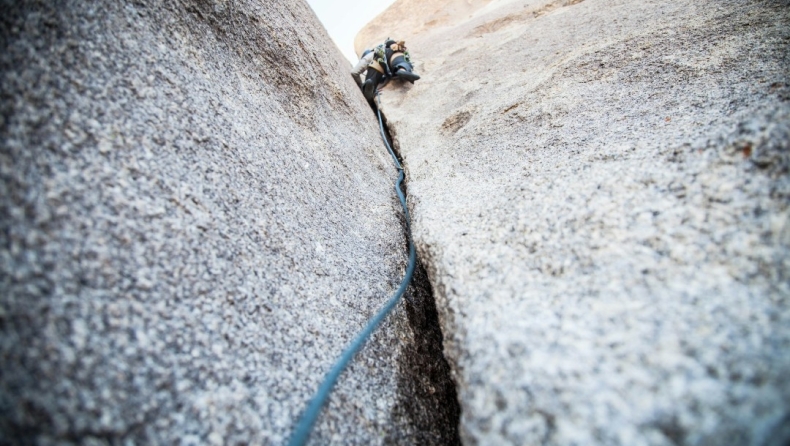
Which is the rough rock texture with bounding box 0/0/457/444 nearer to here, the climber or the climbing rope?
the climbing rope

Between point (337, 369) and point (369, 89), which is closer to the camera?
point (337, 369)

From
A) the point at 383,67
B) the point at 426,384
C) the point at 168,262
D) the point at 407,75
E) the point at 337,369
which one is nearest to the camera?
the point at 168,262

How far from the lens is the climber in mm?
4824

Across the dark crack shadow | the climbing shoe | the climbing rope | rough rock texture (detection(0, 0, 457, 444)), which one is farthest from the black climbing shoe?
the dark crack shadow

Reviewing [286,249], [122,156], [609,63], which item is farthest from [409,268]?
[609,63]

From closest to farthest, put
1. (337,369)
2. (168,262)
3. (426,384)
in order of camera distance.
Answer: (168,262)
(337,369)
(426,384)

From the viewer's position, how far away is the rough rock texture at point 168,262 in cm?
81

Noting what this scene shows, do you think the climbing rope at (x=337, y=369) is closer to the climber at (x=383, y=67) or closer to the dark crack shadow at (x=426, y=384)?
the dark crack shadow at (x=426, y=384)

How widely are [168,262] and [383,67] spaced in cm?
500

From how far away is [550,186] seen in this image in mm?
1520

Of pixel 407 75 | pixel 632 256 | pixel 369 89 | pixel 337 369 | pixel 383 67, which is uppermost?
pixel 383 67

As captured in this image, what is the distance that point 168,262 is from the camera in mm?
1056

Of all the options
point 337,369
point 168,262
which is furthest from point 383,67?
point 337,369

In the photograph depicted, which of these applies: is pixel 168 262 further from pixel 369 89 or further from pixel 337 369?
pixel 369 89
